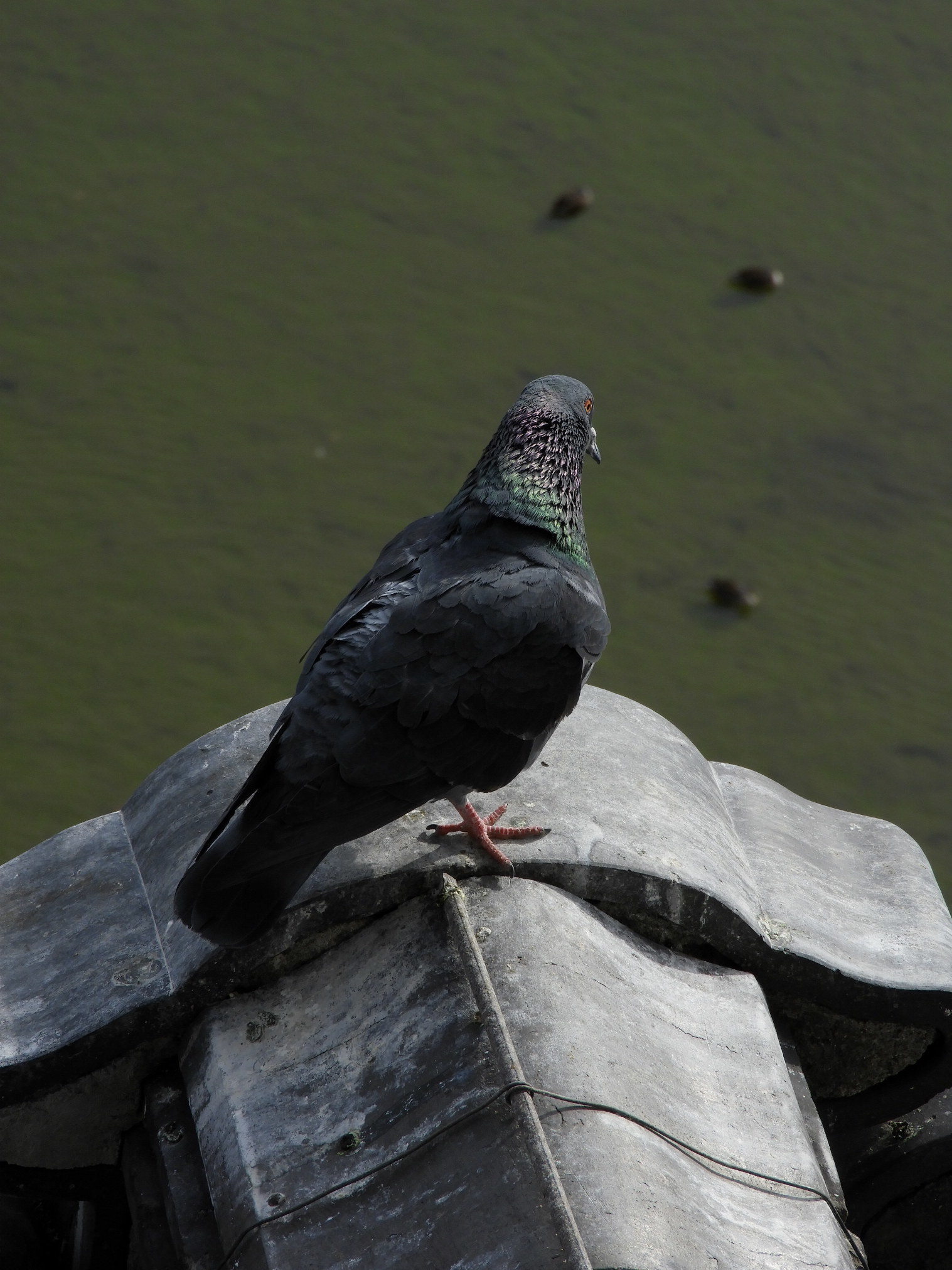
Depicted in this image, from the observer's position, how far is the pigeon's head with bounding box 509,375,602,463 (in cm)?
303

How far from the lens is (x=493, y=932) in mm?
2236

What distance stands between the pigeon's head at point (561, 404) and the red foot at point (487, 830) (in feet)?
2.98

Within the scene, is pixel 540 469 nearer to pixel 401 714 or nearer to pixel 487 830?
pixel 401 714

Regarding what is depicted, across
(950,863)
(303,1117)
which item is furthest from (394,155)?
(303,1117)

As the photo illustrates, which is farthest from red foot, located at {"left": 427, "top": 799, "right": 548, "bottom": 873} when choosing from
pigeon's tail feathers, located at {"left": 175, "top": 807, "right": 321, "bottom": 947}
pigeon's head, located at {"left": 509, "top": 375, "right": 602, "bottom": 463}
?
pigeon's head, located at {"left": 509, "top": 375, "right": 602, "bottom": 463}

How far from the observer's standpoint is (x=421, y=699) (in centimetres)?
248

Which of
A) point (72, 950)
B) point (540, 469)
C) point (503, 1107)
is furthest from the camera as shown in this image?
point (540, 469)

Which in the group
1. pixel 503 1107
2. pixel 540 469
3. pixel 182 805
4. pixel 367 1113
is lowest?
pixel 182 805

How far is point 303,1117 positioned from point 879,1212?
1536 millimetres

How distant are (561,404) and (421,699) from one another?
928 mm

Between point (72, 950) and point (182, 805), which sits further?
point (182, 805)

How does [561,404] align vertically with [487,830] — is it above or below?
above

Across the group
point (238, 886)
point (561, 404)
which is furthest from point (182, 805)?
point (561, 404)

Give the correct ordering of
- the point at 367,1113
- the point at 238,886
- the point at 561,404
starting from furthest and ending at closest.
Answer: the point at 561,404 → the point at 238,886 → the point at 367,1113
